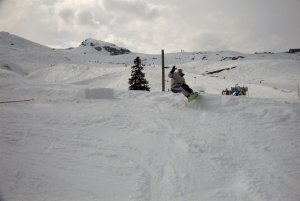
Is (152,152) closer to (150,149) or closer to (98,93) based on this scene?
(150,149)

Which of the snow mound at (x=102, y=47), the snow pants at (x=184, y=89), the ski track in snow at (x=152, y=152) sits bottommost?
the ski track in snow at (x=152, y=152)

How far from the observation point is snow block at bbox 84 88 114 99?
15.0 metres

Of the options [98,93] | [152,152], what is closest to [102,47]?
[98,93]

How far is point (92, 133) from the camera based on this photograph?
29.3 feet

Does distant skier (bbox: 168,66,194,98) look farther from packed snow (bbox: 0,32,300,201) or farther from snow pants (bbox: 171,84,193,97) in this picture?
packed snow (bbox: 0,32,300,201)

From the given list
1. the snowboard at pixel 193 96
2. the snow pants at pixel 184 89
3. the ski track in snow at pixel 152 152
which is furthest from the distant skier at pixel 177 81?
the ski track in snow at pixel 152 152

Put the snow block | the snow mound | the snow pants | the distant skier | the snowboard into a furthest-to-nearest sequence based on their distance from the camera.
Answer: the snow mound → the snow block → the distant skier → the snow pants → the snowboard

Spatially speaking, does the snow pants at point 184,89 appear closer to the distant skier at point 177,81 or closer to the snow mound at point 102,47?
the distant skier at point 177,81

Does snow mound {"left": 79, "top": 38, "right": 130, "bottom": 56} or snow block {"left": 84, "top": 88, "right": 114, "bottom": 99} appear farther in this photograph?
snow mound {"left": 79, "top": 38, "right": 130, "bottom": 56}

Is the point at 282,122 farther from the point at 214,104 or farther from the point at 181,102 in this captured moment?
the point at 181,102

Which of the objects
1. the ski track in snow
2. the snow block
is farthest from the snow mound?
the ski track in snow

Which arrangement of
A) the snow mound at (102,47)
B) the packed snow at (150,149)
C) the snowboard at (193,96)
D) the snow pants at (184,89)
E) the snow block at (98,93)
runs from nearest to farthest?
the packed snow at (150,149)
the snowboard at (193,96)
the snow pants at (184,89)
the snow block at (98,93)
the snow mound at (102,47)

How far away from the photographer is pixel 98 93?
15188 mm

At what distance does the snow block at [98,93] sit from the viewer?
15.0 meters
